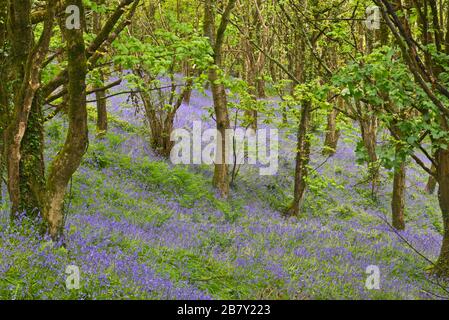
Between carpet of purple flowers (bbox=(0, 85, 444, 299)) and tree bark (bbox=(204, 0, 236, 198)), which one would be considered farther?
tree bark (bbox=(204, 0, 236, 198))

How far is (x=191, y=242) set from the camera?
8.55m

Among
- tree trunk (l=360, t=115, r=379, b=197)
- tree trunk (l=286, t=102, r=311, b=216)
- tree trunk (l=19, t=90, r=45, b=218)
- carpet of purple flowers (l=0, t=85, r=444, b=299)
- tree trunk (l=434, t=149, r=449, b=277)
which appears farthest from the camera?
tree trunk (l=360, t=115, r=379, b=197)

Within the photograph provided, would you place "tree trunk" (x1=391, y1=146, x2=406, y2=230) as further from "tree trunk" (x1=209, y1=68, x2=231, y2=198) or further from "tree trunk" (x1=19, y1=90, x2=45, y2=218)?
"tree trunk" (x1=19, y1=90, x2=45, y2=218)

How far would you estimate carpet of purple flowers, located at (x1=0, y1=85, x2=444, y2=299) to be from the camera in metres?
5.89

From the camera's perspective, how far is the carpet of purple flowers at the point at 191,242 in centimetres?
589

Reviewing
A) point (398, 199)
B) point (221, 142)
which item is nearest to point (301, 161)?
point (221, 142)

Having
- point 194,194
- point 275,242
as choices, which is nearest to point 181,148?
point 194,194

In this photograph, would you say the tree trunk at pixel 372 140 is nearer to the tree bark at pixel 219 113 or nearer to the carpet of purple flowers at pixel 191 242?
the carpet of purple flowers at pixel 191 242

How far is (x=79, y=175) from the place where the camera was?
35.1ft

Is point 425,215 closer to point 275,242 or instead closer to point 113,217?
point 275,242

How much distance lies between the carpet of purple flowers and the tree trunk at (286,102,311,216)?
51 cm

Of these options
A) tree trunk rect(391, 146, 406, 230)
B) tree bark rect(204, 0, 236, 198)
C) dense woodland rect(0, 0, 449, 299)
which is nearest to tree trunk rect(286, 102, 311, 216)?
dense woodland rect(0, 0, 449, 299)
